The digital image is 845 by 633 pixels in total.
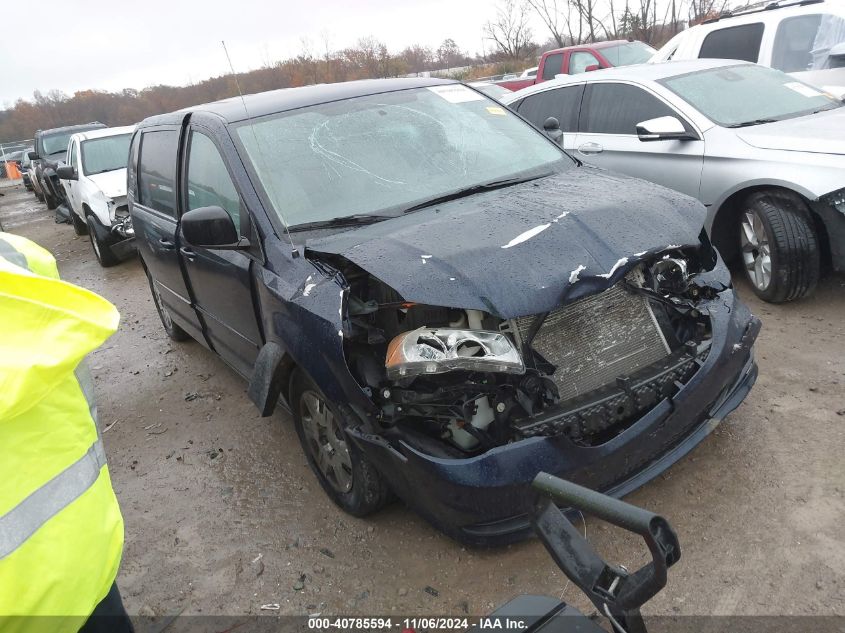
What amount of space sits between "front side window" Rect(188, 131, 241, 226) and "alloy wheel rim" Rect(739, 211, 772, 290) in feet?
10.9

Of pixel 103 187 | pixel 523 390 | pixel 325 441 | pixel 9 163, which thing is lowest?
pixel 9 163

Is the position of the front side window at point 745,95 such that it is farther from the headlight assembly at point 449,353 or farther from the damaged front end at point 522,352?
the headlight assembly at point 449,353

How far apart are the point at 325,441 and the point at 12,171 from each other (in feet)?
123

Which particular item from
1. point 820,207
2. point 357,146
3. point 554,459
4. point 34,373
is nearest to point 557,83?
point 820,207

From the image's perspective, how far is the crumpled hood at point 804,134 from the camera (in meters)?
3.94

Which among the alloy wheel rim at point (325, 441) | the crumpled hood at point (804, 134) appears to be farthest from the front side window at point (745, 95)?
the alloy wheel rim at point (325, 441)

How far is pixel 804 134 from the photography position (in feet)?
13.5

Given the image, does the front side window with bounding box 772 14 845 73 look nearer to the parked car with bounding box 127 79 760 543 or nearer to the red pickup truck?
the red pickup truck

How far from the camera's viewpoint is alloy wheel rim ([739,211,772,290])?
4.22 meters

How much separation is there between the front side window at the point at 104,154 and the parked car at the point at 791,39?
8109 mm

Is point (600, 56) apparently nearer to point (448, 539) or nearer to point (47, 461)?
point (448, 539)

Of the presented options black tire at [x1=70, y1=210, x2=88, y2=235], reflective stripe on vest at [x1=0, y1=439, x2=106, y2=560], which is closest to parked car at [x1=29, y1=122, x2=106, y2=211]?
black tire at [x1=70, y1=210, x2=88, y2=235]

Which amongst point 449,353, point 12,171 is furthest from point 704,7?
point 12,171

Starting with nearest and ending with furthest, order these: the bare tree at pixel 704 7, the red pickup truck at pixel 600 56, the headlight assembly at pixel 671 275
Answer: the headlight assembly at pixel 671 275, the red pickup truck at pixel 600 56, the bare tree at pixel 704 7
